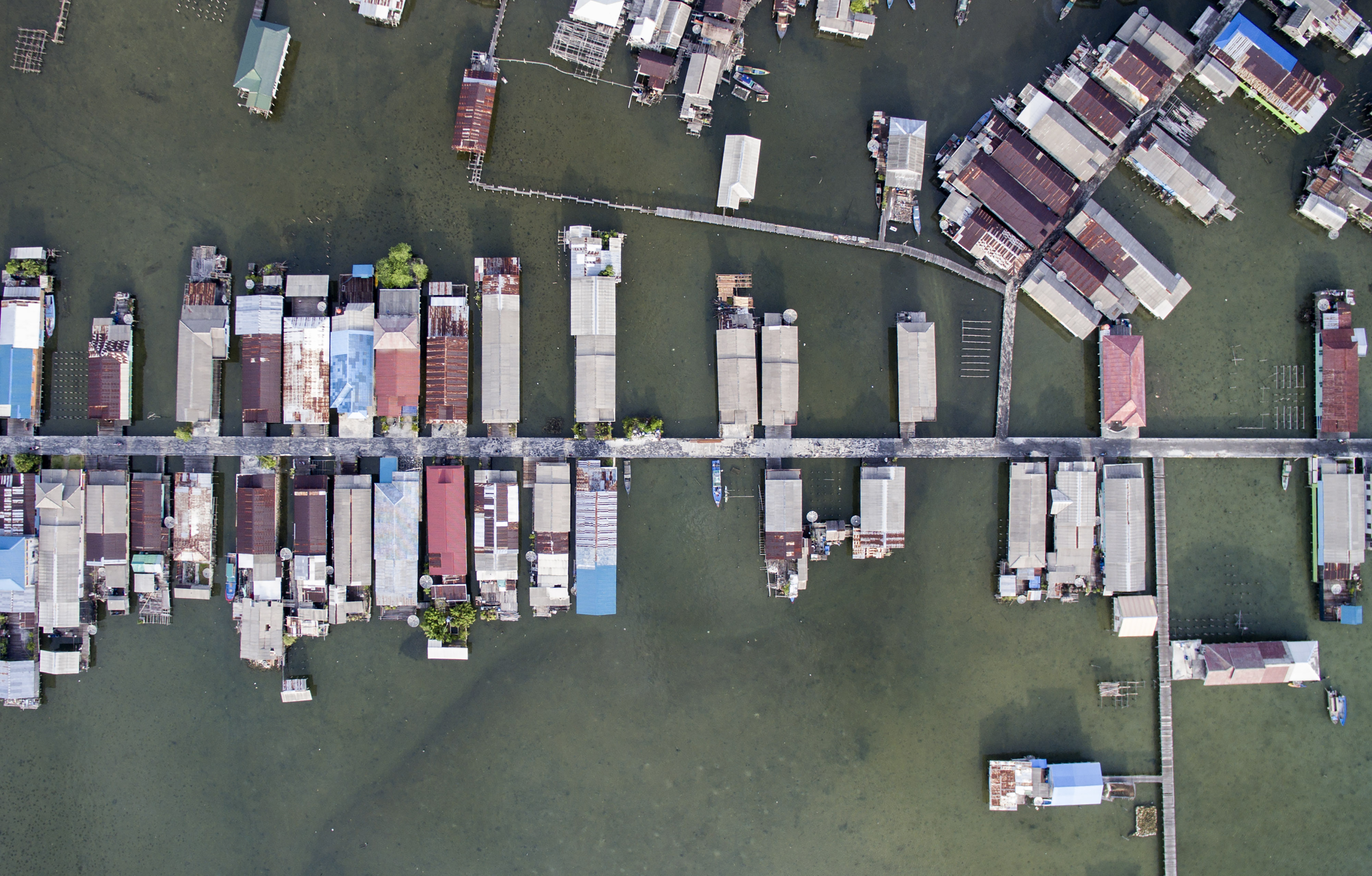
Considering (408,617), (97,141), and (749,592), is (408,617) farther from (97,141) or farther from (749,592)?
(97,141)

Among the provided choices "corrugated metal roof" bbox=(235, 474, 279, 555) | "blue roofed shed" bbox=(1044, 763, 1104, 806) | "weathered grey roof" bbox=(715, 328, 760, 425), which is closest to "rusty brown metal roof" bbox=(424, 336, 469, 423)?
"corrugated metal roof" bbox=(235, 474, 279, 555)

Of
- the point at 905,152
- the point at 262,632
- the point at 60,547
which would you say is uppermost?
the point at 905,152

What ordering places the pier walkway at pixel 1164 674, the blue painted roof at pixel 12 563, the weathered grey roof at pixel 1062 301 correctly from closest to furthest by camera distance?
the blue painted roof at pixel 12 563 < the weathered grey roof at pixel 1062 301 < the pier walkway at pixel 1164 674

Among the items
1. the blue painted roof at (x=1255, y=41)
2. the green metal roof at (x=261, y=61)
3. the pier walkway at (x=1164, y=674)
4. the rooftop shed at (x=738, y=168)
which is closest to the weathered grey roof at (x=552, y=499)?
the rooftop shed at (x=738, y=168)

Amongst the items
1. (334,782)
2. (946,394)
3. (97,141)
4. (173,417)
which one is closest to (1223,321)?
(946,394)

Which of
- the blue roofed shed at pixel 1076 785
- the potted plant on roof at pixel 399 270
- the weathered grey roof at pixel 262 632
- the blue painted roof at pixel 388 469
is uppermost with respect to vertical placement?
the potted plant on roof at pixel 399 270

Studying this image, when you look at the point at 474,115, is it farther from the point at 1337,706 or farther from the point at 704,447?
the point at 1337,706

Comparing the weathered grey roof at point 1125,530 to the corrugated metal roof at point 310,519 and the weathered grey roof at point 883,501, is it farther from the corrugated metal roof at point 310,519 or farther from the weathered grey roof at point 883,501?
the corrugated metal roof at point 310,519

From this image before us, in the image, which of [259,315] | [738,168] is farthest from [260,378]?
[738,168]
